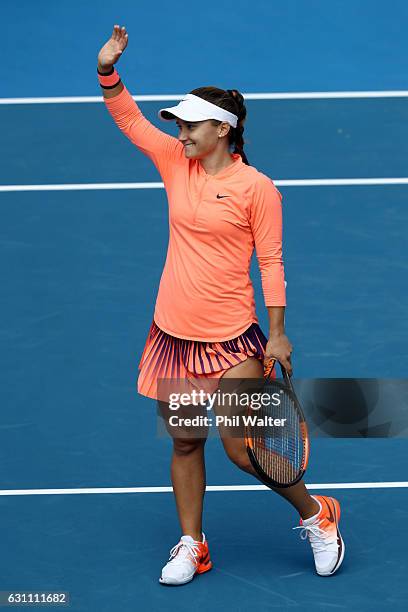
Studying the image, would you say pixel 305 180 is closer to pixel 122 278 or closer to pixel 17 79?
pixel 122 278

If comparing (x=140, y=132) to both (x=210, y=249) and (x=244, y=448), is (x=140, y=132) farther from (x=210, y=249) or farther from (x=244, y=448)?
(x=244, y=448)

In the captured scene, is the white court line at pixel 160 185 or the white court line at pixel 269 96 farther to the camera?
the white court line at pixel 269 96

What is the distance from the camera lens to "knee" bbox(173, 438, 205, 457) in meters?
6.50

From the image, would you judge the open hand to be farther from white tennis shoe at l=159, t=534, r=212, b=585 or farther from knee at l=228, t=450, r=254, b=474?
white tennis shoe at l=159, t=534, r=212, b=585

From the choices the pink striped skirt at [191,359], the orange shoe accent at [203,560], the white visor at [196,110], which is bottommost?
the orange shoe accent at [203,560]

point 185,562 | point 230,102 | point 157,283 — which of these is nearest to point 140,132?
point 230,102

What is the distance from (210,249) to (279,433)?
883 mm

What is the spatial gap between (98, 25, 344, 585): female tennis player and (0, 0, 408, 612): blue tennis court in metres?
0.50

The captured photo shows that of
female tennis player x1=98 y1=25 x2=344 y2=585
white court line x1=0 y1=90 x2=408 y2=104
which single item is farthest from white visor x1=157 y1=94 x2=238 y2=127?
white court line x1=0 y1=90 x2=408 y2=104

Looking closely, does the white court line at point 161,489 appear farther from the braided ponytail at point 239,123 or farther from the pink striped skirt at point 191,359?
the braided ponytail at point 239,123

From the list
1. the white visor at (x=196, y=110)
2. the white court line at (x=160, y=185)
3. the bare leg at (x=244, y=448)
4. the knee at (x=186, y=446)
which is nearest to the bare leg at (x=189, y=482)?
the knee at (x=186, y=446)

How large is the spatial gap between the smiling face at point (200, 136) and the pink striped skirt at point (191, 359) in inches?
31.8

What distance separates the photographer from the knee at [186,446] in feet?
21.3

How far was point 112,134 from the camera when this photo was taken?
11.7 metres
